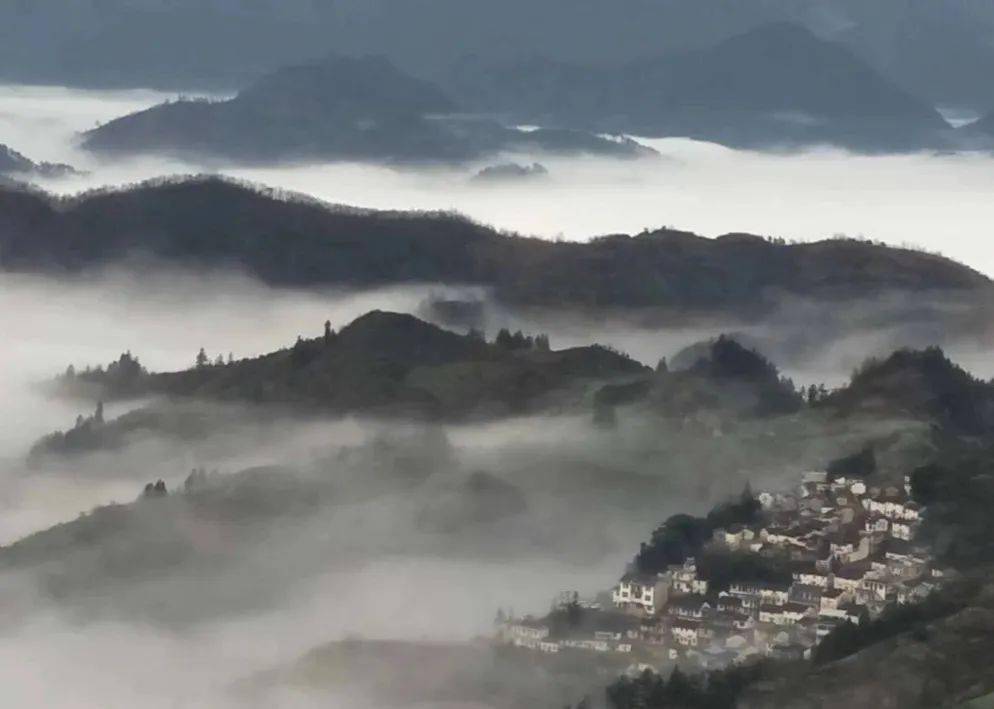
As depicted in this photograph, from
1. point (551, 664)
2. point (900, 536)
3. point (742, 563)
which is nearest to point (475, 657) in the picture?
point (551, 664)

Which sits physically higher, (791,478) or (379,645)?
(791,478)

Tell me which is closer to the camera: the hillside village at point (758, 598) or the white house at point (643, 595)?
the hillside village at point (758, 598)

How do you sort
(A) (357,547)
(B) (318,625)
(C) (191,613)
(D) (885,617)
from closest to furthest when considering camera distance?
(D) (885,617) → (B) (318,625) → (C) (191,613) → (A) (357,547)

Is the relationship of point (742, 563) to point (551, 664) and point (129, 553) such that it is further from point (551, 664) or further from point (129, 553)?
point (129, 553)

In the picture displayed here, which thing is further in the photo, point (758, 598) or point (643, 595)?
point (643, 595)

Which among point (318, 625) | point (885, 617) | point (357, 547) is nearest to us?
point (885, 617)

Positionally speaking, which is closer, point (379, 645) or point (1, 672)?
point (379, 645)

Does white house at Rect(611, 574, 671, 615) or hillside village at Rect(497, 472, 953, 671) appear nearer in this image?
hillside village at Rect(497, 472, 953, 671)
